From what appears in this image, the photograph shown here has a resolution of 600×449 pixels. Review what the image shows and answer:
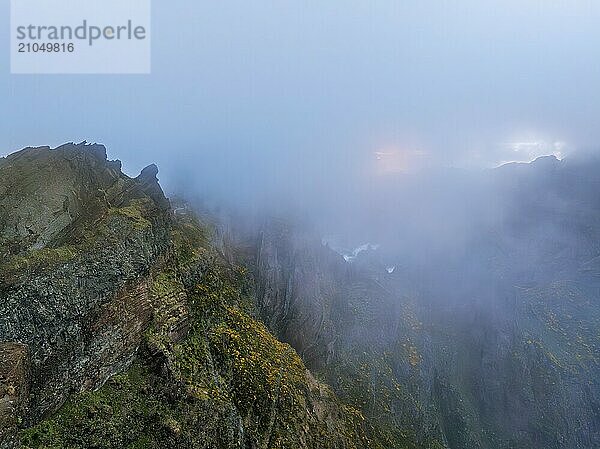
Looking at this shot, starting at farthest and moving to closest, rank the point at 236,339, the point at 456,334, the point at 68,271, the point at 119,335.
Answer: the point at 456,334, the point at 236,339, the point at 119,335, the point at 68,271

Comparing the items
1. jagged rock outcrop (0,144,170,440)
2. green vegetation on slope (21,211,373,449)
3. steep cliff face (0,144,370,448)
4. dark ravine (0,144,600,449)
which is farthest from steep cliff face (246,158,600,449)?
jagged rock outcrop (0,144,170,440)

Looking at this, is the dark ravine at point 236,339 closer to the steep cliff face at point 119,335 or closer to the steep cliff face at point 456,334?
the steep cliff face at point 119,335

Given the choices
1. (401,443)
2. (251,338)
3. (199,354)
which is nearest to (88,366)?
(199,354)

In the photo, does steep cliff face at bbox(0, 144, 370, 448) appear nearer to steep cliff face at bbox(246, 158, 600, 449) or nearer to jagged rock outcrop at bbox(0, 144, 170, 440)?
jagged rock outcrop at bbox(0, 144, 170, 440)

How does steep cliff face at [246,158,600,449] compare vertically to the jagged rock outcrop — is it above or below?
below

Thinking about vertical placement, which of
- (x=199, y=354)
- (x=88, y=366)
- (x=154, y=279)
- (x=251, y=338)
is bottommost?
(x=251, y=338)

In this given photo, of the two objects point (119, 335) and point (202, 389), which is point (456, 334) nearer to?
point (202, 389)

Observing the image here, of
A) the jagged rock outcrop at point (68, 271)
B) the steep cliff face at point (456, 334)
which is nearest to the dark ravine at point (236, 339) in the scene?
the jagged rock outcrop at point (68, 271)

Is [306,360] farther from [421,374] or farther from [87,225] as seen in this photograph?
[87,225]

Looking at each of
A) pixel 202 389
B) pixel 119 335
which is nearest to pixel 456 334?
pixel 202 389
